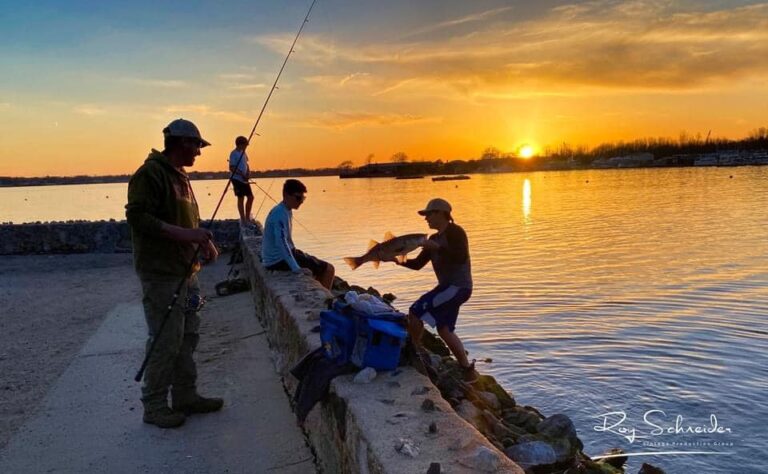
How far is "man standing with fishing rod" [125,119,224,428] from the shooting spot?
442 cm

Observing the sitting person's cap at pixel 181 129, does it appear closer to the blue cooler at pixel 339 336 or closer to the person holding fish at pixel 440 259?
the blue cooler at pixel 339 336

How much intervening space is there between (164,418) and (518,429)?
3.28 metres

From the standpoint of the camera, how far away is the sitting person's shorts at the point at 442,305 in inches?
254

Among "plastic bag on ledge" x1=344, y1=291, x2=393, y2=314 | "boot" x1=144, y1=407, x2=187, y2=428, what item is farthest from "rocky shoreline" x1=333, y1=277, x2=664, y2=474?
"boot" x1=144, y1=407, x2=187, y2=428

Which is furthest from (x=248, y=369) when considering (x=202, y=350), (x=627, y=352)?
(x=627, y=352)

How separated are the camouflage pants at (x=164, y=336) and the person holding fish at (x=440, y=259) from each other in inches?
94.0

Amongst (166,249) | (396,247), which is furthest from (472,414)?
(166,249)

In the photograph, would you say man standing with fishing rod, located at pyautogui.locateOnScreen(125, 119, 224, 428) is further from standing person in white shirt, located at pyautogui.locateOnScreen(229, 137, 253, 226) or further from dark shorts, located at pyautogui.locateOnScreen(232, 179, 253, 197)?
dark shorts, located at pyautogui.locateOnScreen(232, 179, 253, 197)

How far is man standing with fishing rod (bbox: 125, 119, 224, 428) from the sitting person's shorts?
2598 millimetres

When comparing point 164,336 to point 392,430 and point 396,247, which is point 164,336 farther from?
point 396,247

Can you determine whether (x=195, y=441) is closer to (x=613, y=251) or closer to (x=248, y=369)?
(x=248, y=369)

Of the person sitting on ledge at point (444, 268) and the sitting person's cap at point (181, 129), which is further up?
the sitting person's cap at point (181, 129)

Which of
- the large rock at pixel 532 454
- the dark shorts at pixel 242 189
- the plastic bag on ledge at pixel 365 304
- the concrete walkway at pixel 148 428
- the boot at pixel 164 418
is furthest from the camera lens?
the dark shorts at pixel 242 189

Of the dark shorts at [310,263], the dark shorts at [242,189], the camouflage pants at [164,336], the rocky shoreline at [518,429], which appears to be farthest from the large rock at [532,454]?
the dark shorts at [242,189]
